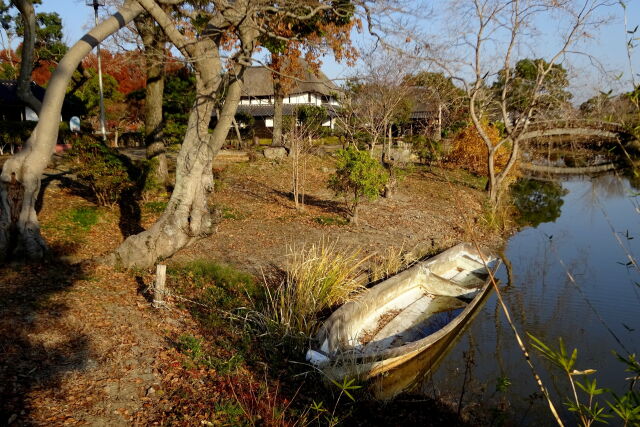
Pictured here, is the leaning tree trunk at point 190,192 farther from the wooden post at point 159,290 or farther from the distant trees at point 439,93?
the distant trees at point 439,93

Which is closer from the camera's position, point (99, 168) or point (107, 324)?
point (107, 324)

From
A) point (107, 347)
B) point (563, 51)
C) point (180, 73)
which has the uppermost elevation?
point (180, 73)

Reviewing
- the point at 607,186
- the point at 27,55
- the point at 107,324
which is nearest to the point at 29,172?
the point at 27,55

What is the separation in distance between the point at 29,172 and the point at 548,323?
8.26m

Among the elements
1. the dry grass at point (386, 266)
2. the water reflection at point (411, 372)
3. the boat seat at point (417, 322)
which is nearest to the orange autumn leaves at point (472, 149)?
the dry grass at point (386, 266)

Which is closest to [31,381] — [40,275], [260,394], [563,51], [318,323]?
[260,394]

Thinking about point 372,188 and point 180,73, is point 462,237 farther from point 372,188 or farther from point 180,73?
point 180,73

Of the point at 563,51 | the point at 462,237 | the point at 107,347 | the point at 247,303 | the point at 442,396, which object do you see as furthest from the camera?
the point at 563,51

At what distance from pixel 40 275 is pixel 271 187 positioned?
382 inches

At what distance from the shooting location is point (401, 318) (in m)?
7.19

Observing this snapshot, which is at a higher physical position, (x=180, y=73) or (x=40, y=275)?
(x=180, y=73)

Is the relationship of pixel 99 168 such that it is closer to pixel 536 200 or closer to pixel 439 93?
pixel 439 93

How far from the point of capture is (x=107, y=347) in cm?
476

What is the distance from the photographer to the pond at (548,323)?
5.38 m
